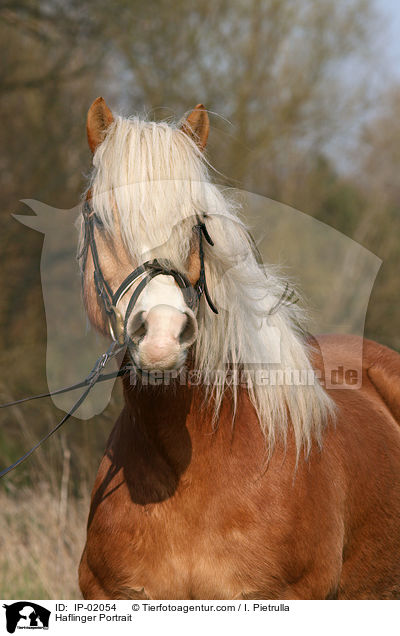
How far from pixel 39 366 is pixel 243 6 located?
4.06m

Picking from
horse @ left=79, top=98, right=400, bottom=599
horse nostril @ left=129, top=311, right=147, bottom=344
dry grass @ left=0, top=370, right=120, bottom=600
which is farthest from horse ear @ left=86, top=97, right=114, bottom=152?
dry grass @ left=0, top=370, right=120, bottom=600

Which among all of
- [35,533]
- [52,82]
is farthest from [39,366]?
[52,82]

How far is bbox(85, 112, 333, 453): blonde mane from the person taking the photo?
215cm

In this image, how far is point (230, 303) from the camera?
2.39 meters

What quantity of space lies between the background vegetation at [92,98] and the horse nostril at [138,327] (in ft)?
11.0

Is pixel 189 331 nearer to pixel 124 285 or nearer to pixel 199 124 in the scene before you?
pixel 124 285

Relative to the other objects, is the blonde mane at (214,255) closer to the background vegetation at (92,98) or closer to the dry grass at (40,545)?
the dry grass at (40,545)

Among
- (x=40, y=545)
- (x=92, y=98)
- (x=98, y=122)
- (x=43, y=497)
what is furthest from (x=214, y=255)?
(x=92, y=98)

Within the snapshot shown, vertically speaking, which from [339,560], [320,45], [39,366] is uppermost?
[320,45]

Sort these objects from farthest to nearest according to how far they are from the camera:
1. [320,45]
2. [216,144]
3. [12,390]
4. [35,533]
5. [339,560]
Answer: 1. [320,45]
2. [216,144]
3. [12,390]
4. [35,533]
5. [339,560]

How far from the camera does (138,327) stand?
6.48 ft
